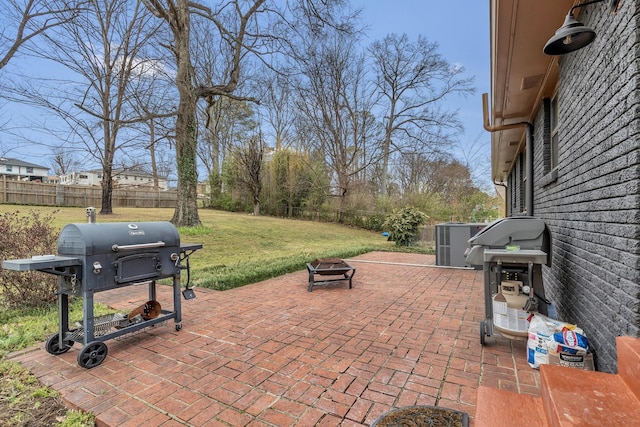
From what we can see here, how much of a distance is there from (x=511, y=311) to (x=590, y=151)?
1.52 meters

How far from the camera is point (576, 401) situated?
144cm

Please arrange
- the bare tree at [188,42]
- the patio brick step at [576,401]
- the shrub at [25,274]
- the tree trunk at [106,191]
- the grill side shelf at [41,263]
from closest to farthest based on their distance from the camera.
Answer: the patio brick step at [576,401] → the grill side shelf at [41,263] → the shrub at [25,274] → the bare tree at [188,42] → the tree trunk at [106,191]

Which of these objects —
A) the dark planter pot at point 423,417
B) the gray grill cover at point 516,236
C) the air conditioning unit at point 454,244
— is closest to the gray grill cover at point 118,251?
the dark planter pot at point 423,417

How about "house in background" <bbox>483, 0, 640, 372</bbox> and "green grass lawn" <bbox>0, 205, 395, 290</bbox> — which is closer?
"house in background" <bbox>483, 0, 640, 372</bbox>

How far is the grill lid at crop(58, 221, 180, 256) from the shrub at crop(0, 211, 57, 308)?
6.73ft

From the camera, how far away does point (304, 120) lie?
72.4 feet

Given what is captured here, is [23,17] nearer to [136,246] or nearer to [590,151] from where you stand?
[136,246]

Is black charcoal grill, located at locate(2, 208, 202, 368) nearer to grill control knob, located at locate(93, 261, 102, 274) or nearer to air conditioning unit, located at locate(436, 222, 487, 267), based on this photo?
grill control knob, located at locate(93, 261, 102, 274)

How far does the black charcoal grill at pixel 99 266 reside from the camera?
8.52 feet

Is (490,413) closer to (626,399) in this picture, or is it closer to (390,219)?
(626,399)

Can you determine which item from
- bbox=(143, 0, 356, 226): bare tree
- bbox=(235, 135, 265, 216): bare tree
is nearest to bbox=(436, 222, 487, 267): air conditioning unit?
bbox=(143, 0, 356, 226): bare tree

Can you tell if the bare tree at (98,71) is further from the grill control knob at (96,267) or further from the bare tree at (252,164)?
the bare tree at (252,164)

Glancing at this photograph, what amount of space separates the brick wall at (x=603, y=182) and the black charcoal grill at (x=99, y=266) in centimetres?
364

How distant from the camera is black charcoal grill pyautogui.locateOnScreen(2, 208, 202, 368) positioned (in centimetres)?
260
